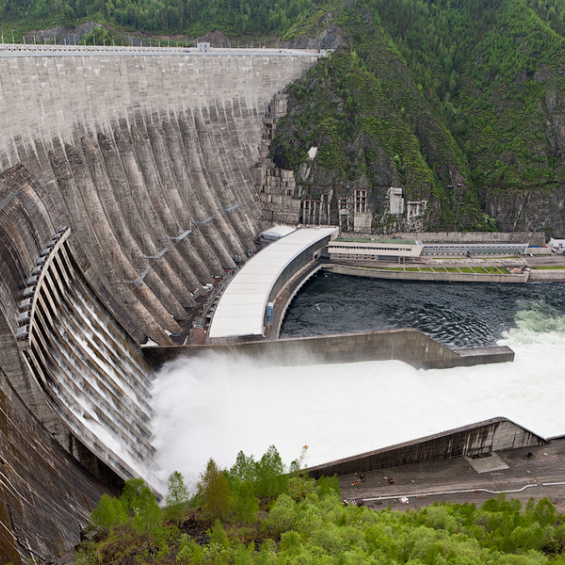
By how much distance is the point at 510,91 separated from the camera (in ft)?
348

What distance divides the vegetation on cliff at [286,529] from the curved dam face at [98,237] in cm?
354

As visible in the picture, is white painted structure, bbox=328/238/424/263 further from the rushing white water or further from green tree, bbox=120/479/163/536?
green tree, bbox=120/479/163/536

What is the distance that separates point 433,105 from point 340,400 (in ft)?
248

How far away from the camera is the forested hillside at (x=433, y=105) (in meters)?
93.9

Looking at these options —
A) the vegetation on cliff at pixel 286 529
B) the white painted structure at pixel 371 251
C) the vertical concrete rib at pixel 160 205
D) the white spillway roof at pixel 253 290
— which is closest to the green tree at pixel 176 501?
the vegetation on cliff at pixel 286 529

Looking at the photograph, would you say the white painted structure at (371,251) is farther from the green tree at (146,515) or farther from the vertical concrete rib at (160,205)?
the green tree at (146,515)

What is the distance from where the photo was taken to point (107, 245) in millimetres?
53875

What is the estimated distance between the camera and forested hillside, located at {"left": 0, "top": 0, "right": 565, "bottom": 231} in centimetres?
9394

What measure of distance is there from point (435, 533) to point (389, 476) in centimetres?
1210

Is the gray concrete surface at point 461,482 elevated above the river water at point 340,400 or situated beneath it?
situated beneath

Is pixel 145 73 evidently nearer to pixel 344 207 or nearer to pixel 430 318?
pixel 344 207

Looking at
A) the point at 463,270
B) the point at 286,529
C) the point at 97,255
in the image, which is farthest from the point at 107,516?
the point at 463,270

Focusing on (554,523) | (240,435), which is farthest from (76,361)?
(554,523)

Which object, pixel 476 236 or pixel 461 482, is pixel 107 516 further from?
pixel 476 236
